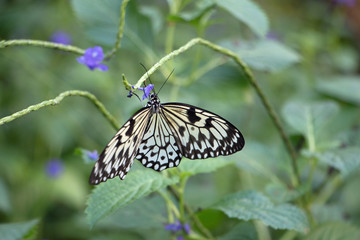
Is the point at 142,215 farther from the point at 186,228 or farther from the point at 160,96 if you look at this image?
the point at 160,96

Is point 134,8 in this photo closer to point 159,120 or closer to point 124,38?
point 124,38

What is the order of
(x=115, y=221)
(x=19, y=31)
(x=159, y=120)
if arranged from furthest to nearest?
(x=19, y=31) < (x=115, y=221) < (x=159, y=120)

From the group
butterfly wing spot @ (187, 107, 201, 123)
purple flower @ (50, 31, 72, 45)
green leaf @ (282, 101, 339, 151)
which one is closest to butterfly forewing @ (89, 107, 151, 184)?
butterfly wing spot @ (187, 107, 201, 123)

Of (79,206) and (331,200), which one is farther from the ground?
(79,206)

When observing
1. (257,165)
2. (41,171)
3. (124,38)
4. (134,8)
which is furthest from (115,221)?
(41,171)

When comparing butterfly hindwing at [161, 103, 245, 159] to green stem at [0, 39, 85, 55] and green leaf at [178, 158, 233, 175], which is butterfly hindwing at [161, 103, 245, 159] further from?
green stem at [0, 39, 85, 55]

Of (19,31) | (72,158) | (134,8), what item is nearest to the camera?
(134,8)
